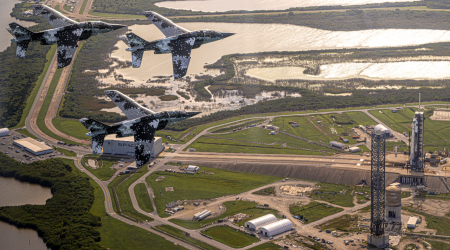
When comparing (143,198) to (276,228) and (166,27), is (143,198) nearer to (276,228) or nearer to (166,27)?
(276,228)

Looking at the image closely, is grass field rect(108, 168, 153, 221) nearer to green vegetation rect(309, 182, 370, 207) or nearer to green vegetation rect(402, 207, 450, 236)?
green vegetation rect(309, 182, 370, 207)

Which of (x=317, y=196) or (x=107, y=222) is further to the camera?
(x=317, y=196)

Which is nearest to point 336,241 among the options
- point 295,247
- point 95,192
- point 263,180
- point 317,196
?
point 295,247

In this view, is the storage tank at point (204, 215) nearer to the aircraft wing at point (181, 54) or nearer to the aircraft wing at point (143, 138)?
the aircraft wing at point (181, 54)

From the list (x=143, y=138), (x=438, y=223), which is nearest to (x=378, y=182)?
(x=438, y=223)

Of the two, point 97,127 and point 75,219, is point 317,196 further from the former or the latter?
point 97,127

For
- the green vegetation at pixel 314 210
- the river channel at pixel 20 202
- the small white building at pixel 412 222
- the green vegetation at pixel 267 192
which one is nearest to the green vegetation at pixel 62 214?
the river channel at pixel 20 202

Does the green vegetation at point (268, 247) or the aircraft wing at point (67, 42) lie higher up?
the aircraft wing at point (67, 42)
